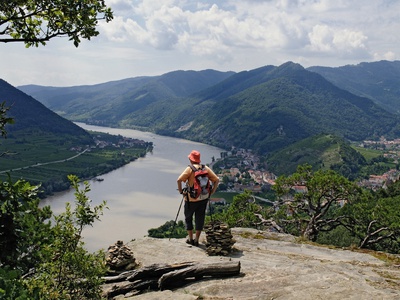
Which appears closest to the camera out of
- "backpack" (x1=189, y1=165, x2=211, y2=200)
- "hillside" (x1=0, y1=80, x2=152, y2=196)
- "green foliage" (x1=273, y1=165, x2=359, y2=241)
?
"backpack" (x1=189, y1=165, x2=211, y2=200)

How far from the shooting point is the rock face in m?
7.91

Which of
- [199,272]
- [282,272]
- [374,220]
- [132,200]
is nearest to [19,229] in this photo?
[199,272]

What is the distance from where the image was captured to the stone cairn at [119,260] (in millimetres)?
9500

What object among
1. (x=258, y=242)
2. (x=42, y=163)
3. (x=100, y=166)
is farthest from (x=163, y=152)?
(x=258, y=242)

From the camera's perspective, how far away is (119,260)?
9555 mm

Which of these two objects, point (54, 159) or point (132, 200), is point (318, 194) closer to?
point (132, 200)

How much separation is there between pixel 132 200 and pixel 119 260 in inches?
3319

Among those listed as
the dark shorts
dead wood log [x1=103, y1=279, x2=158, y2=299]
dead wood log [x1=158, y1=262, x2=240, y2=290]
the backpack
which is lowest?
dead wood log [x1=103, y1=279, x2=158, y2=299]

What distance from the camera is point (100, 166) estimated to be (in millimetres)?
140125

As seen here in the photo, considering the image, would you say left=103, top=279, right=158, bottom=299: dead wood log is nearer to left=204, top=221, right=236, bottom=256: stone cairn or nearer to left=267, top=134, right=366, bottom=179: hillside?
left=204, top=221, right=236, bottom=256: stone cairn

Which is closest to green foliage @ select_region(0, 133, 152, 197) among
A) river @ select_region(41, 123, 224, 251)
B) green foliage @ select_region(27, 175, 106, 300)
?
river @ select_region(41, 123, 224, 251)

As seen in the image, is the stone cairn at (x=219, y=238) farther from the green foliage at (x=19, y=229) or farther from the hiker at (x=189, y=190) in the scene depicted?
the green foliage at (x=19, y=229)

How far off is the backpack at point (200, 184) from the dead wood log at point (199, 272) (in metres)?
2.59

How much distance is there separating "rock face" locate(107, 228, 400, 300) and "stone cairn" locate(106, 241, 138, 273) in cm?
58
